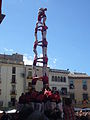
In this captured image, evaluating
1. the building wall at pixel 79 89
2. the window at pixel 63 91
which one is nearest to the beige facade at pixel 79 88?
the building wall at pixel 79 89

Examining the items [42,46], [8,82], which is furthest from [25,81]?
[42,46]

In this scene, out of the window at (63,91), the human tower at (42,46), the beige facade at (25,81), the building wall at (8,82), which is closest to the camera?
the human tower at (42,46)

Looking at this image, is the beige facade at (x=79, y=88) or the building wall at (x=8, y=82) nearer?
the building wall at (x=8, y=82)

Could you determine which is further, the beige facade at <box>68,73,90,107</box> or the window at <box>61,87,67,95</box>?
the beige facade at <box>68,73,90,107</box>

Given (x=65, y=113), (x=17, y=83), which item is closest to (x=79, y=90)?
(x=17, y=83)

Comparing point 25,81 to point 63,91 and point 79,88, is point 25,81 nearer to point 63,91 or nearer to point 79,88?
point 63,91

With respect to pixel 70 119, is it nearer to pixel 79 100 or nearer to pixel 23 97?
pixel 23 97

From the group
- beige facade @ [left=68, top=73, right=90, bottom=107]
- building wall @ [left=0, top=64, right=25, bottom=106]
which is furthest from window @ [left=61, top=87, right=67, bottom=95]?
building wall @ [left=0, top=64, right=25, bottom=106]

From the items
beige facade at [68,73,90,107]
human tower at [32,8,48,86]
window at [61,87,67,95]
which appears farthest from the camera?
beige facade at [68,73,90,107]

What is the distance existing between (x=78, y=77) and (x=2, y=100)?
16870 mm

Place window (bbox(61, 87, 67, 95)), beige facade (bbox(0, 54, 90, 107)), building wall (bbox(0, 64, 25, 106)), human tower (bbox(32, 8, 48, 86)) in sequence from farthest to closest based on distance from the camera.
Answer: window (bbox(61, 87, 67, 95))
beige facade (bbox(0, 54, 90, 107))
building wall (bbox(0, 64, 25, 106))
human tower (bbox(32, 8, 48, 86))

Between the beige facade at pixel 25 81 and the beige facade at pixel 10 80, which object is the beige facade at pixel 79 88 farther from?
the beige facade at pixel 10 80

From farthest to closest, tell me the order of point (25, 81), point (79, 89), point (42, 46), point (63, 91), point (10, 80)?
point (79, 89), point (63, 91), point (25, 81), point (10, 80), point (42, 46)

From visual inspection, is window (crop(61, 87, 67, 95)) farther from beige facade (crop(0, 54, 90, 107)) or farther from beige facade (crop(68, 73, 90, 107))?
beige facade (crop(68, 73, 90, 107))
